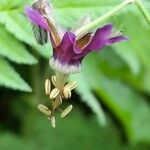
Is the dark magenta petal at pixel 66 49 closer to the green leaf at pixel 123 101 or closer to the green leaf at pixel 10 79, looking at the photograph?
the green leaf at pixel 10 79

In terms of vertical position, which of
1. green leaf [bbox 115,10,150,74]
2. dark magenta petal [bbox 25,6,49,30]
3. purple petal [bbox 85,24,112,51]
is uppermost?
dark magenta petal [bbox 25,6,49,30]

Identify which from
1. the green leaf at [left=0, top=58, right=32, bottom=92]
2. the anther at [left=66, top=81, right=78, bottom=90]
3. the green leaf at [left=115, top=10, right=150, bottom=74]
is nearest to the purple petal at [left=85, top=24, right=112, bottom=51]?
the anther at [left=66, top=81, right=78, bottom=90]

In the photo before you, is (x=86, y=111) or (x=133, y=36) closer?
(x=133, y=36)

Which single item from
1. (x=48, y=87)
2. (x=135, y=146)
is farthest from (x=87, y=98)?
(x=135, y=146)

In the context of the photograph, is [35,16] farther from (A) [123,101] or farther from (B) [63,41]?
(A) [123,101]

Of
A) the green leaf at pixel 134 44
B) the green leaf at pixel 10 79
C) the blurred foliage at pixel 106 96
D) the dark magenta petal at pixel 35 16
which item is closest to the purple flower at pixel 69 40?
the dark magenta petal at pixel 35 16

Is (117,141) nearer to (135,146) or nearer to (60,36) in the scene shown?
(135,146)

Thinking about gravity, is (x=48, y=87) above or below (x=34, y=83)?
above

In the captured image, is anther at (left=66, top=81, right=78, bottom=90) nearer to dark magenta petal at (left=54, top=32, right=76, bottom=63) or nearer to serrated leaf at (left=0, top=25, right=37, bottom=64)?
dark magenta petal at (left=54, top=32, right=76, bottom=63)
